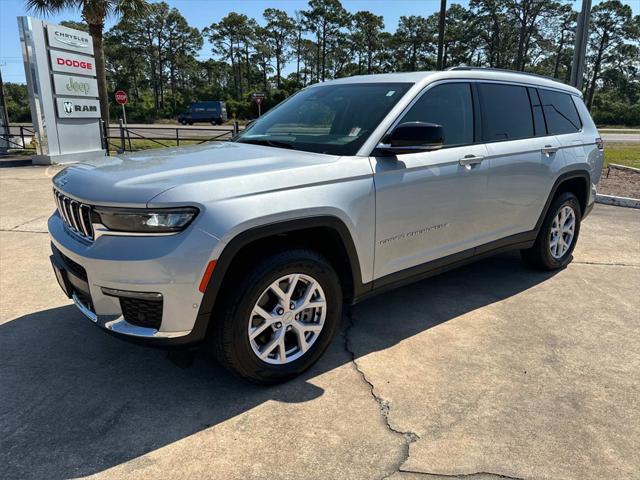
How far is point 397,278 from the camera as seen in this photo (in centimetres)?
345

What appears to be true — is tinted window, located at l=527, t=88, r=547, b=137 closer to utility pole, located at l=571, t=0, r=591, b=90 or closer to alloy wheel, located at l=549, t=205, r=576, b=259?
alloy wheel, located at l=549, t=205, r=576, b=259

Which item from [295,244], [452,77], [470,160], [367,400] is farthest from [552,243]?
[295,244]

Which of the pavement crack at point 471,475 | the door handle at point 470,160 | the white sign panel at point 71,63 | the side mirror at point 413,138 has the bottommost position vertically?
the pavement crack at point 471,475

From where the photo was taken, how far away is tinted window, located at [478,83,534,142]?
13.1ft

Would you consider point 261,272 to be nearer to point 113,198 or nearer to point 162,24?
point 113,198

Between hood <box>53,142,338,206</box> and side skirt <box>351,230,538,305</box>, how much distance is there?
35.6 inches

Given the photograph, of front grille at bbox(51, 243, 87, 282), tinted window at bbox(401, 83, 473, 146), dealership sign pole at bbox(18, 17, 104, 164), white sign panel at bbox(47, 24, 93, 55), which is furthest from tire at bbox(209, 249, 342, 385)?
white sign panel at bbox(47, 24, 93, 55)

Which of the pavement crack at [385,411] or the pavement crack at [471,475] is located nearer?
the pavement crack at [471,475]

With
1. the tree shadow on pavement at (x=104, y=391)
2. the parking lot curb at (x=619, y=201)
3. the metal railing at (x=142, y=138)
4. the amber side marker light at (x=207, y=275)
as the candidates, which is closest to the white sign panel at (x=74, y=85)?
the metal railing at (x=142, y=138)

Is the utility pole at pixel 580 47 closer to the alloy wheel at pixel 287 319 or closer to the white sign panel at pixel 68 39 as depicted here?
the alloy wheel at pixel 287 319

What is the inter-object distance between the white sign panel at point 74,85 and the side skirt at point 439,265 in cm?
1402

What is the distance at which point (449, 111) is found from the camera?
3.75m

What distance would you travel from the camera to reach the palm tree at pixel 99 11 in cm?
1731

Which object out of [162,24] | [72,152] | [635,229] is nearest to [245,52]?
[162,24]
